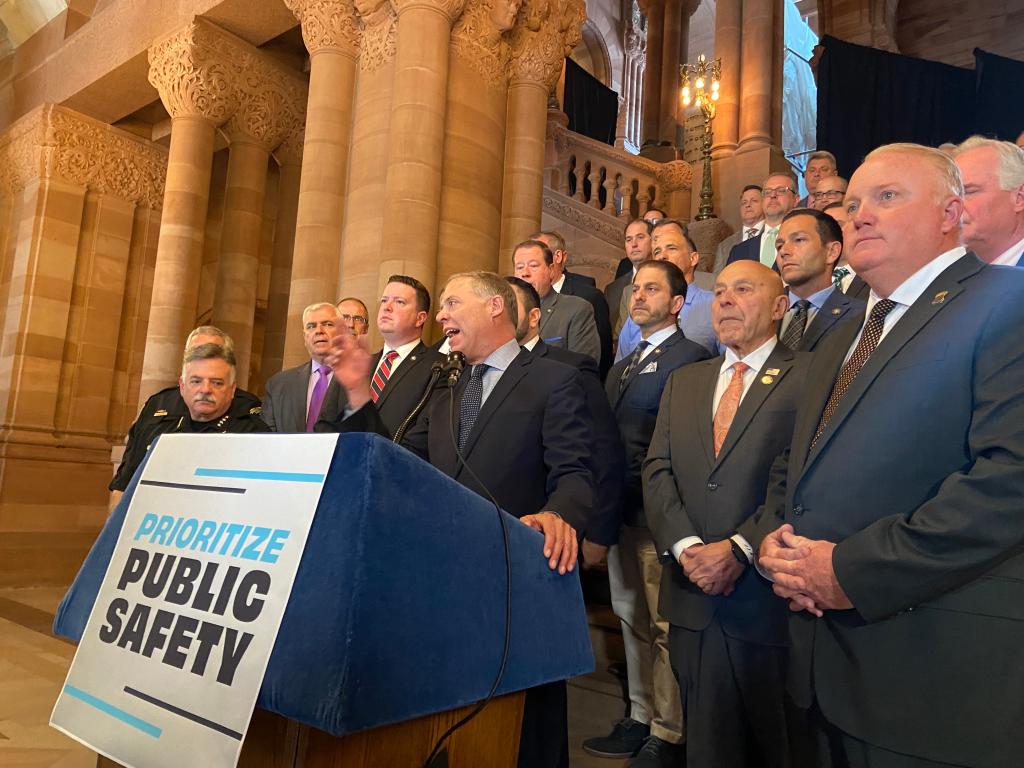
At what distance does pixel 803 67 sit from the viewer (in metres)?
18.1

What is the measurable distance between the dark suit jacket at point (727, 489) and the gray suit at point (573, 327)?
162 centimetres

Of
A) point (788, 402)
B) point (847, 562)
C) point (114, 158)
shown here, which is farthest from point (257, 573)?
point (114, 158)

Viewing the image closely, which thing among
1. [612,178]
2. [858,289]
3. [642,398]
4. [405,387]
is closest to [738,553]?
[642,398]

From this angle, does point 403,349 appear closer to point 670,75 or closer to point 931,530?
point 931,530

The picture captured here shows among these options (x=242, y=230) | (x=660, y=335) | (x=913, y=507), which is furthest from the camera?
(x=242, y=230)

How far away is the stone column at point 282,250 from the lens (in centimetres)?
935

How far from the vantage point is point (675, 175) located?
1323 cm

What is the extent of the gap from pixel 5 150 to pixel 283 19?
484 centimetres

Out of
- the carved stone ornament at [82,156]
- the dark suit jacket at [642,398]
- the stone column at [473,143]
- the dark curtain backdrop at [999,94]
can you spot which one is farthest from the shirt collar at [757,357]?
the dark curtain backdrop at [999,94]

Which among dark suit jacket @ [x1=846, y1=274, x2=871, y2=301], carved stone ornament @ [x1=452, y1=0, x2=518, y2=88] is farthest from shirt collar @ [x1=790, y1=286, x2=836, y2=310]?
carved stone ornament @ [x1=452, y1=0, x2=518, y2=88]

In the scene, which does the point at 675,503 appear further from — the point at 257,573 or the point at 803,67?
the point at 803,67

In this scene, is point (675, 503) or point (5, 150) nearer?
point (675, 503)

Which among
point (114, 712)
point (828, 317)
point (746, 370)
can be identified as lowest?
point (114, 712)

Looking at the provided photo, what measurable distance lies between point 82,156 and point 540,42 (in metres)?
6.62
